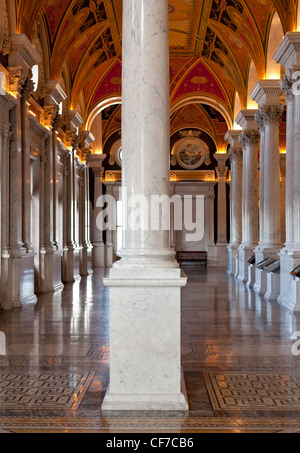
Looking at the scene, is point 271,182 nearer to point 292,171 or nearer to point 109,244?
point 292,171

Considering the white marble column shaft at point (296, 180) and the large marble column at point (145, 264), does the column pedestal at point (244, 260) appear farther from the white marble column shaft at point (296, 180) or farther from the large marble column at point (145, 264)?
the large marble column at point (145, 264)

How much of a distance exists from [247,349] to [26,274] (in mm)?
6398

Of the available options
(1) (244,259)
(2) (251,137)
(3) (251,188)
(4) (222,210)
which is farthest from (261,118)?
(4) (222,210)

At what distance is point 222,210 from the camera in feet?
89.9

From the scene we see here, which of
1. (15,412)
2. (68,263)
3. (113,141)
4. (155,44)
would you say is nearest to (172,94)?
(113,141)

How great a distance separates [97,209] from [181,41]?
10735 mm

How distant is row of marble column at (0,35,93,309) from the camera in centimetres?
Result: 1084

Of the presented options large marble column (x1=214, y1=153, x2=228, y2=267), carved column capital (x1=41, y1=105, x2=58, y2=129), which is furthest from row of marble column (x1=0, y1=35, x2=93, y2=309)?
large marble column (x1=214, y1=153, x2=228, y2=267)

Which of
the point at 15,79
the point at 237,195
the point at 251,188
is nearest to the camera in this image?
the point at 15,79

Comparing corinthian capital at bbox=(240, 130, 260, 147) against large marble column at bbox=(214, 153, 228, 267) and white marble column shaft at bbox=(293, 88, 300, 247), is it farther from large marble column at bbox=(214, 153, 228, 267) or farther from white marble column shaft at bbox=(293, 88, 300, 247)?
large marble column at bbox=(214, 153, 228, 267)

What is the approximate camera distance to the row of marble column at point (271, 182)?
1095cm

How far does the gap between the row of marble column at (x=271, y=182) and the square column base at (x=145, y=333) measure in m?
6.34
